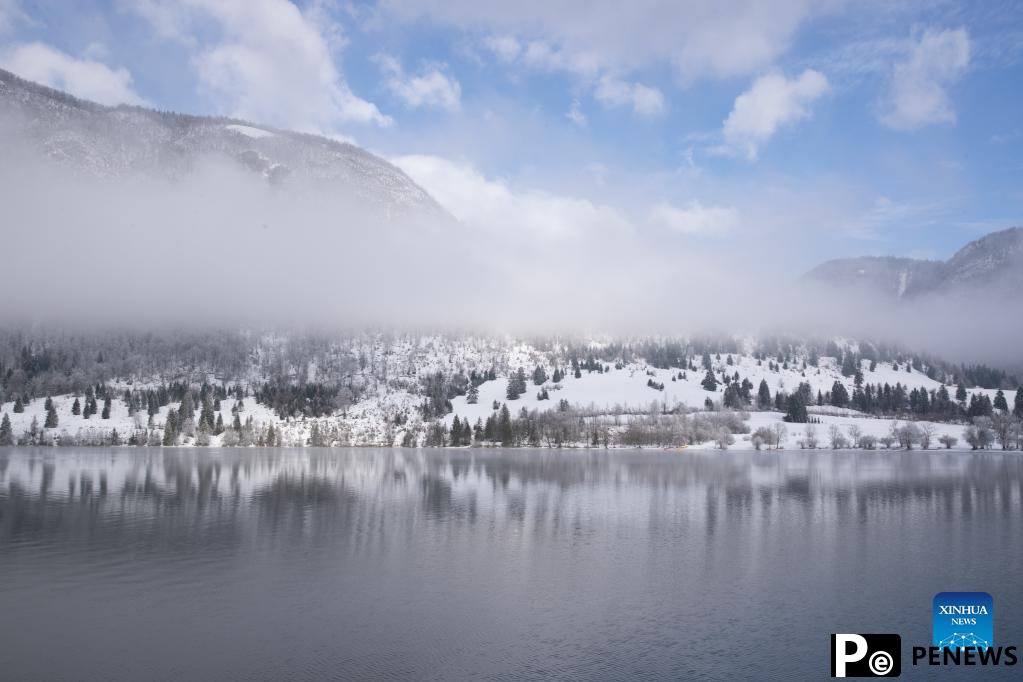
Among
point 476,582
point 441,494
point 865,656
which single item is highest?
point 865,656

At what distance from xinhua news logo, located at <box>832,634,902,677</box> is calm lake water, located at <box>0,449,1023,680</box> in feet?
1.96

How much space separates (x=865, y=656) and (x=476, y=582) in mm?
18778

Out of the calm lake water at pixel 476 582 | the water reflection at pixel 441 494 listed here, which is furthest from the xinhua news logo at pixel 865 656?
the water reflection at pixel 441 494

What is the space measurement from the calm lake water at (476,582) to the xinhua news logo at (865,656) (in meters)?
0.60

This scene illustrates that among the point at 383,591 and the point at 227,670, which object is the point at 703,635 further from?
the point at 227,670

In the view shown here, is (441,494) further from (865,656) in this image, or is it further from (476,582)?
(865,656)

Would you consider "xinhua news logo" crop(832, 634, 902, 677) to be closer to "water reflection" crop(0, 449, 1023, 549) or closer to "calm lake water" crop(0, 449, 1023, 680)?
"calm lake water" crop(0, 449, 1023, 680)

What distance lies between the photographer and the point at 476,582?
1490 inches

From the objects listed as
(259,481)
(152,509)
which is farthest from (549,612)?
(259,481)

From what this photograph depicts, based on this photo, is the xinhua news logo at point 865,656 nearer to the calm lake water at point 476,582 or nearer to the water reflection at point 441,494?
the calm lake water at point 476,582

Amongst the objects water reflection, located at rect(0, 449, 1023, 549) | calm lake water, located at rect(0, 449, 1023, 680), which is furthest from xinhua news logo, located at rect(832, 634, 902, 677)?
water reflection, located at rect(0, 449, 1023, 549)

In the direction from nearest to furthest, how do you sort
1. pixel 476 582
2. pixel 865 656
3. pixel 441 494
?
pixel 865 656
pixel 476 582
pixel 441 494

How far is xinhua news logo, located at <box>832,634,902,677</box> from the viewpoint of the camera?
85.0 feet

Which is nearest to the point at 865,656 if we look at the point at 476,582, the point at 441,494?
the point at 476,582
